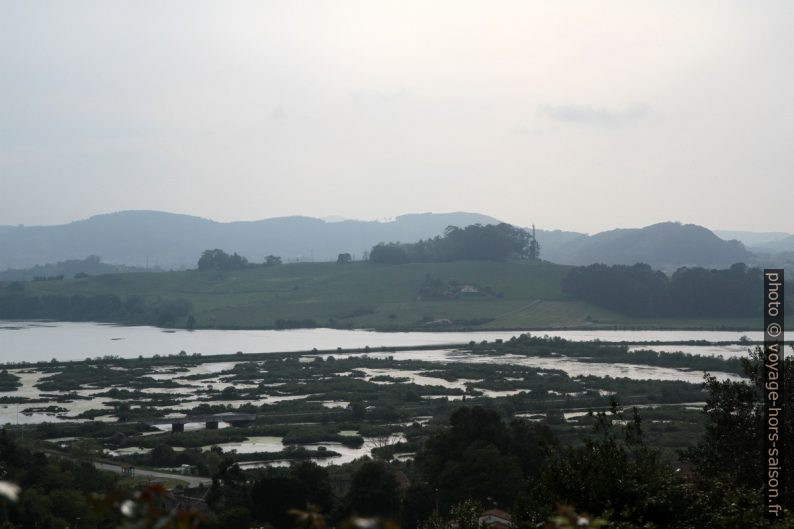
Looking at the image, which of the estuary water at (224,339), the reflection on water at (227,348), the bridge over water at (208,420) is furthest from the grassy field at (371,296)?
the bridge over water at (208,420)

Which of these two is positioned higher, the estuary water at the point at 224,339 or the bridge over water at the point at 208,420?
the estuary water at the point at 224,339

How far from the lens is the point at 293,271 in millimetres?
127812

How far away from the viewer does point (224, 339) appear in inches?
3511

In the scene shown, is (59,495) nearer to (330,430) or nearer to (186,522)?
(330,430)

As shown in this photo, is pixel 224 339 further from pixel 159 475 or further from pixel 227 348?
pixel 159 475

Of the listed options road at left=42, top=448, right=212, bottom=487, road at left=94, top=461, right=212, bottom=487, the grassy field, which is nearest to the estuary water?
the grassy field

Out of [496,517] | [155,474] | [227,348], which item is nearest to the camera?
[496,517]

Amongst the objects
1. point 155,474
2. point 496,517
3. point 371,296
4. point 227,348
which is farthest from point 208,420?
point 371,296

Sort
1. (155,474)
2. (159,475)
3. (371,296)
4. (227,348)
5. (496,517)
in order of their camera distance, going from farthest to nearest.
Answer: (371,296) → (227,348) → (155,474) → (159,475) → (496,517)

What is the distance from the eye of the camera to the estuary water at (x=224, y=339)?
78000 millimetres

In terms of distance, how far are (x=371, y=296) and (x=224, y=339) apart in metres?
25.2

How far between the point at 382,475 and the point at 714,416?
9771 millimetres

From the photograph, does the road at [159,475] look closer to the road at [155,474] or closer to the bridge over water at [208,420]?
the road at [155,474]

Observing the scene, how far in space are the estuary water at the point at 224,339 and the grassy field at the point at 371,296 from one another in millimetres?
4750
